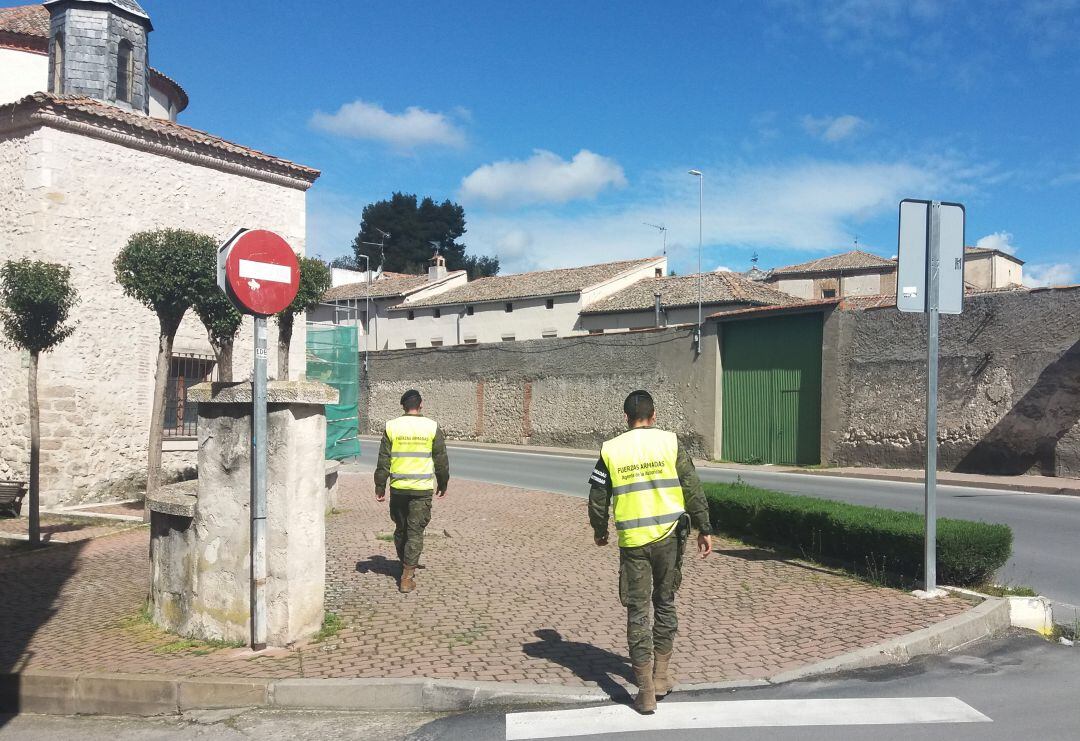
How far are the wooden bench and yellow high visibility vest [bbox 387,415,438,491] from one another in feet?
27.9

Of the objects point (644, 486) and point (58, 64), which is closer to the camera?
point (644, 486)

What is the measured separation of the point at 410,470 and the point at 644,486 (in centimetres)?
318

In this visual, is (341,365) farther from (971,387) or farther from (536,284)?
(536,284)

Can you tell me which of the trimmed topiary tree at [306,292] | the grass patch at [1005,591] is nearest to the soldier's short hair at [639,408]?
the grass patch at [1005,591]

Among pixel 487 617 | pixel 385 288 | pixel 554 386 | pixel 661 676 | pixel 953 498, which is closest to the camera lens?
pixel 661 676

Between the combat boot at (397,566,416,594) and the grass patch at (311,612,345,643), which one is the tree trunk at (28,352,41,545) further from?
the grass patch at (311,612,345,643)

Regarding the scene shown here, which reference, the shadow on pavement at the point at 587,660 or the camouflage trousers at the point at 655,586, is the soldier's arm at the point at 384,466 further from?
the camouflage trousers at the point at 655,586

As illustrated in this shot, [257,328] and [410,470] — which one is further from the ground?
[257,328]

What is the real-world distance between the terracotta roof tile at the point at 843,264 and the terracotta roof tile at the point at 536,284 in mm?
11467

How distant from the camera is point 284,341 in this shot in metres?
17.1

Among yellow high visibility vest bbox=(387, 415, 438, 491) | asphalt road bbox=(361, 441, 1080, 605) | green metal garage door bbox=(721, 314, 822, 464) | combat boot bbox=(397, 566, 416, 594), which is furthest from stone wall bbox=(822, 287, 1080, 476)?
combat boot bbox=(397, 566, 416, 594)

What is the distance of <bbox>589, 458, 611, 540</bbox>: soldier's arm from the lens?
5.05m

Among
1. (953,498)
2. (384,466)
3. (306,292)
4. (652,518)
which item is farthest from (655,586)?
(306,292)

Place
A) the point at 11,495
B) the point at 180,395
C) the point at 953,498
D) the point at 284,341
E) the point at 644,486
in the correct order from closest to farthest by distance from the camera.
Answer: the point at 644,486
the point at 11,495
the point at 953,498
the point at 180,395
the point at 284,341
